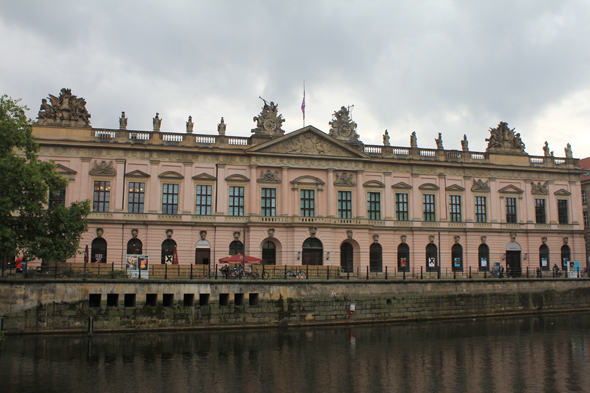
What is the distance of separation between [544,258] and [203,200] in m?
35.1

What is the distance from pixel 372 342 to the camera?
29.7 metres

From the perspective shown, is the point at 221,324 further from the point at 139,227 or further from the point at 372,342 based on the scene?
the point at 139,227

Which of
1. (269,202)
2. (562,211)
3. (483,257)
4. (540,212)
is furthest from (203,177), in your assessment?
(562,211)

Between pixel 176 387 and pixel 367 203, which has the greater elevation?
pixel 367 203

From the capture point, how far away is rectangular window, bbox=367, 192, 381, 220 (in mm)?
49375

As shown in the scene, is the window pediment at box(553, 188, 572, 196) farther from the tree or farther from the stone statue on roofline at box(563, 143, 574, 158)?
the tree

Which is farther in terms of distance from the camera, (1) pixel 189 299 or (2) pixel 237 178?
(2) pixel 237 178

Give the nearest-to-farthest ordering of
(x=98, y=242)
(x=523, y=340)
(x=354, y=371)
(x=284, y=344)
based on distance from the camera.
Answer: (x=354, y=371) < (x=284, y=344) < (x=523, y=340) < (x=98, y=242)

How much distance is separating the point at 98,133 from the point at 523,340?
36.9 m

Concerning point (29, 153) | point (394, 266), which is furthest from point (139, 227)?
point (394, 266)

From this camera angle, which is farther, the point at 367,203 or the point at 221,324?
the point at 367,203

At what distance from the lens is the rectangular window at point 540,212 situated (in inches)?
2120

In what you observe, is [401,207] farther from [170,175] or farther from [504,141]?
[170,175]

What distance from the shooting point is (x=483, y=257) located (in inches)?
2023
